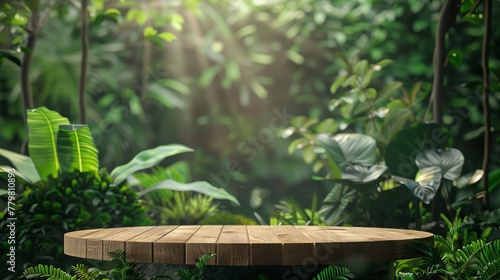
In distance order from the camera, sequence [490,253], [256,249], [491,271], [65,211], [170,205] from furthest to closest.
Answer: [170,205] → [65,211] → [490,253] → [491,271] → [256,249]

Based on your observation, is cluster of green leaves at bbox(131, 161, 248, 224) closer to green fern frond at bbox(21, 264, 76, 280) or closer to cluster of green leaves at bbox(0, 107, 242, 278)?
cluster of green leaves at bbox(0, 107, 242, 278)

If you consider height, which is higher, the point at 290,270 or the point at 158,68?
the point at 158,68

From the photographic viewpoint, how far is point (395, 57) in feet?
15.5

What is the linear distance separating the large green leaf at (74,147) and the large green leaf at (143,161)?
0.59 ft

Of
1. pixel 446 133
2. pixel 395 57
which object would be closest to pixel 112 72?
pixel 395 57

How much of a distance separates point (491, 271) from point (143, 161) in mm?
1896

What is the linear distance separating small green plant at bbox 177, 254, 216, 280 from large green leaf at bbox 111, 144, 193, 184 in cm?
137

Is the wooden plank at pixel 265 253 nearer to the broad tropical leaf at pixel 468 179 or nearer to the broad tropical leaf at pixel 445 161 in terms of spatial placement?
the broad tropical leaf at pixel 445 161

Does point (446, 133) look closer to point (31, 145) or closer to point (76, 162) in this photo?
point (76, 162)

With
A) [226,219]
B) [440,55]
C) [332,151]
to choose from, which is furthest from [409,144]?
[226,219]

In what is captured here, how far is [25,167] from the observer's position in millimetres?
2891

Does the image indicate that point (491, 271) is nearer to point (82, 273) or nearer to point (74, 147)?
point (82, 273)

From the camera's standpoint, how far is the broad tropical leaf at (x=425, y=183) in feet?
8.58

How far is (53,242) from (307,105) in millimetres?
3049
